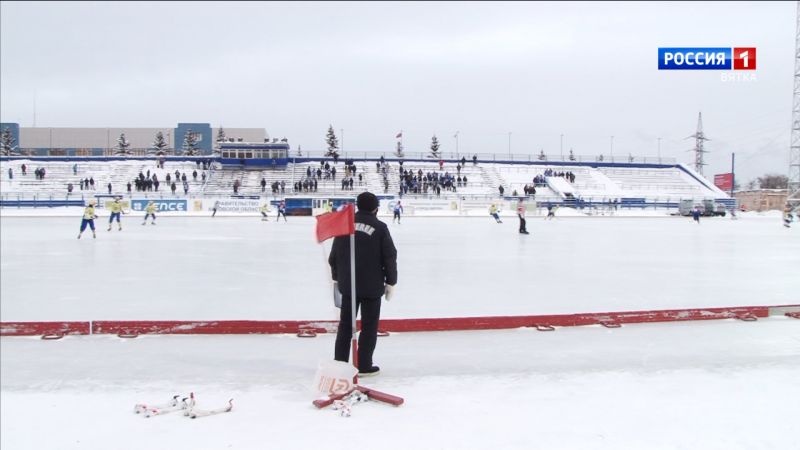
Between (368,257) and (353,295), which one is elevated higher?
(368,257)

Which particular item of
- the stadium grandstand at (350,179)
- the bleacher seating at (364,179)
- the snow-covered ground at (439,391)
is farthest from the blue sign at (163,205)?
the snow-covered ground at (439,391)

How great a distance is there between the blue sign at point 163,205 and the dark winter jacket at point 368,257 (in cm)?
3700

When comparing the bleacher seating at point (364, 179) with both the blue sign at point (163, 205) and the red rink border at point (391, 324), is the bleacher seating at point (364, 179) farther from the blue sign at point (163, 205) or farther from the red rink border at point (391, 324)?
the red rink border at point (391, 324)

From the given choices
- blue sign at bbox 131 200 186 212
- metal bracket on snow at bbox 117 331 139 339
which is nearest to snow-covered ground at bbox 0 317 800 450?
metal bracket on snow at bbox 117 331 139 339

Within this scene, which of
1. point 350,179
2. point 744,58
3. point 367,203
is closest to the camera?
point 367,203

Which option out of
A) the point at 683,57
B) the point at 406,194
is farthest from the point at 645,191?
the point at 683,57

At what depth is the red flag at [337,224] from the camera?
3.94m

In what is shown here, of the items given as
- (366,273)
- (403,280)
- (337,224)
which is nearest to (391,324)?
(366,273)

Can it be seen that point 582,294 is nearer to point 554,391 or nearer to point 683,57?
point 554,391

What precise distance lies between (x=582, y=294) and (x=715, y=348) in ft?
8.68

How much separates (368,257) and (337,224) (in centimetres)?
35

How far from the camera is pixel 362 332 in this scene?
14.4 ft

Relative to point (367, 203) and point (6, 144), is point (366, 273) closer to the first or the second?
point (367, 203)

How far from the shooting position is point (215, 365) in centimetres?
456
